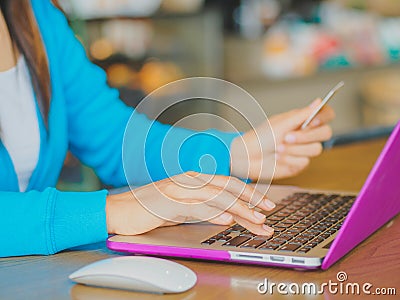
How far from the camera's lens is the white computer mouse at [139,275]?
0.75m

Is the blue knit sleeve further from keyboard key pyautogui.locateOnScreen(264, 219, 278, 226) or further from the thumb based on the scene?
the thumb

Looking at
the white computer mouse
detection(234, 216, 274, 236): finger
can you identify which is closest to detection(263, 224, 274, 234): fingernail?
detection(234, 216, 274, 236): finger

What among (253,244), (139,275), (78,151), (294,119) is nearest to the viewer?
(139,275)

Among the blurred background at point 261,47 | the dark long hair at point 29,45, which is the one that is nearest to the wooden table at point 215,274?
the dark long hair at point 29,45

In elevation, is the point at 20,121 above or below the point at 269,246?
above

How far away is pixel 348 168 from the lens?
4.85ft

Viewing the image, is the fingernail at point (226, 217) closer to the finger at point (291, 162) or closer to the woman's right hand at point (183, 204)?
the woman's right hand at point (183, 204)

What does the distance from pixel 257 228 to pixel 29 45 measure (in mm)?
554

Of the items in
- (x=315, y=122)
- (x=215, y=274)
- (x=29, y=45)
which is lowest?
(x=215, y=274)

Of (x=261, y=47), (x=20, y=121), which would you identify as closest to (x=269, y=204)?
(x=20, y=121)

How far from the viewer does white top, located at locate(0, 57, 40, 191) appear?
3.88 feet

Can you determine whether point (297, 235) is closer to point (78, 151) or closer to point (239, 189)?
point (239, 189)

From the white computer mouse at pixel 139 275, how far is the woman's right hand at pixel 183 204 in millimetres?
126

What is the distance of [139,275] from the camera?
2.48ft
